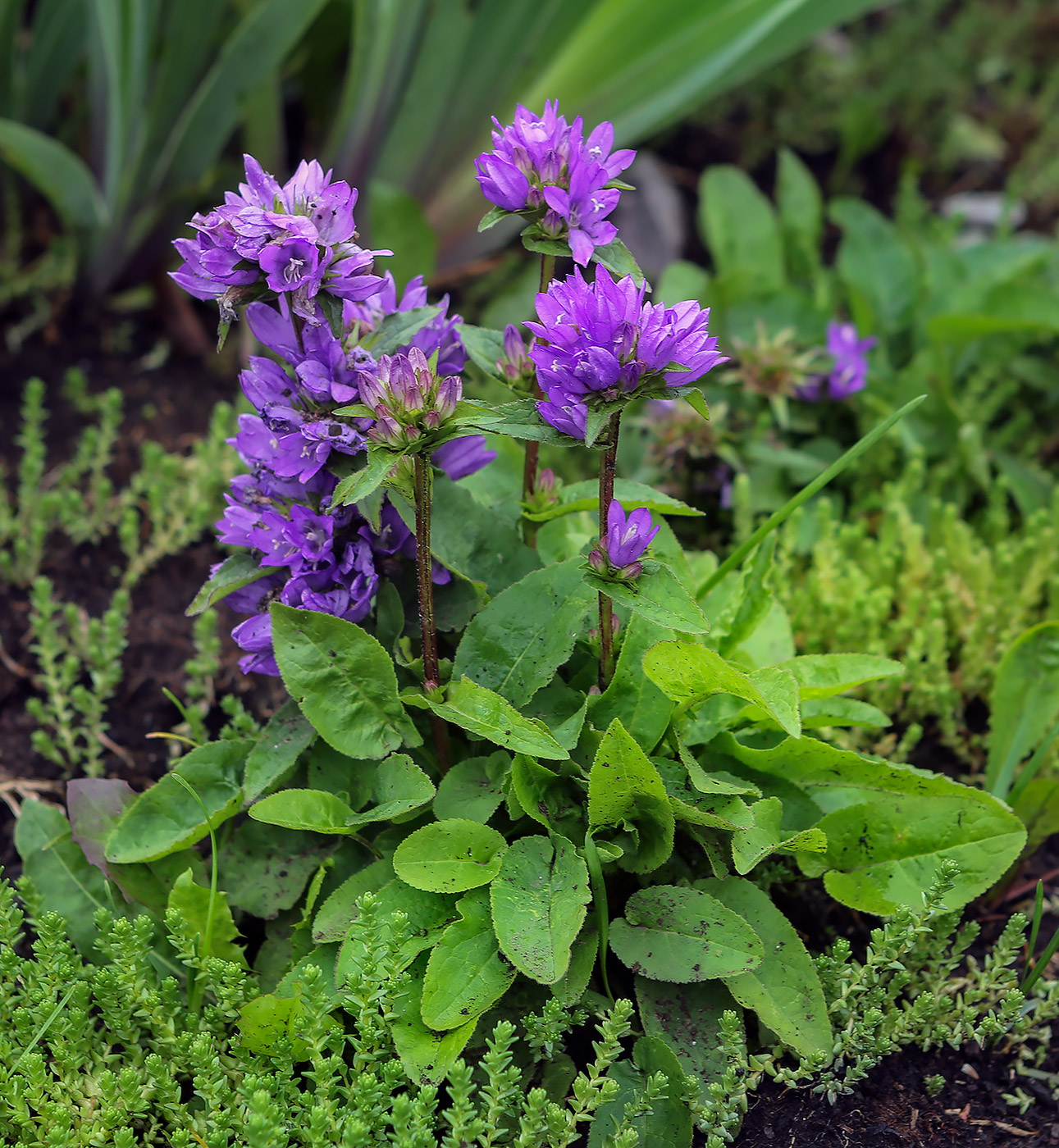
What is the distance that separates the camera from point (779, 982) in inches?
56.3

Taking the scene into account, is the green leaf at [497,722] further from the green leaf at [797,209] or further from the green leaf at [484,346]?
the green leaf at [797,209]

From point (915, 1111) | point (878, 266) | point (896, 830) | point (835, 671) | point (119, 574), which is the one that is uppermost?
point (878, 266)

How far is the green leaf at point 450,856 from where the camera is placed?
137 centimetres

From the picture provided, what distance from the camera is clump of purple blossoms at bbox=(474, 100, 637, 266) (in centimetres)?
136

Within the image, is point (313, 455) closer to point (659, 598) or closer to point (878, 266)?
point (659, 598)

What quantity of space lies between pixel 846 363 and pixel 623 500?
1.32 meters

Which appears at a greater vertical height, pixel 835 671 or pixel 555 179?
pixel 555 179

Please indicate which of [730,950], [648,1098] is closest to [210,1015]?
[648,1098]

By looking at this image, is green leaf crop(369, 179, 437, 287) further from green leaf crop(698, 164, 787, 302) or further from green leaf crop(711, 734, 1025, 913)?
green leaf crop(711, 734, 1025, 913)

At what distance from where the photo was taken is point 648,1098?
4.26ft

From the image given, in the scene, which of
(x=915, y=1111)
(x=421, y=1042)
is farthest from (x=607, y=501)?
(x=915, y=1111)

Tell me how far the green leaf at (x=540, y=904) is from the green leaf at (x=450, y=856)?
0.03 m

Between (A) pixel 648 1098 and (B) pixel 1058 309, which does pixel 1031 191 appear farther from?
(A) pixel 648 1098

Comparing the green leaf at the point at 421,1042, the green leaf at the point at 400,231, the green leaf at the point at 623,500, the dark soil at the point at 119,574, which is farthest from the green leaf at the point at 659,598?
the green leaf at the point at 400,231
